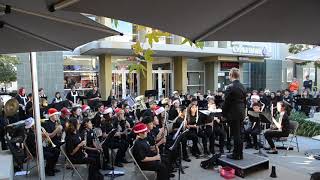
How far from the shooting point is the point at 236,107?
8.06 meters

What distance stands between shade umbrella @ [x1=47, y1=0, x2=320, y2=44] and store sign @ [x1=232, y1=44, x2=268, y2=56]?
68.0 ft

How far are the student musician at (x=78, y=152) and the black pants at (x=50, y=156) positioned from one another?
0.91 m

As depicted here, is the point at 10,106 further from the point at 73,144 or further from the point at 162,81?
the point at 162,81

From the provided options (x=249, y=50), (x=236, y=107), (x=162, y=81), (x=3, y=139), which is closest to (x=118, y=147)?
(x=236, y=107)

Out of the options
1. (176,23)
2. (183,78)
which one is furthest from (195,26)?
(183,78)

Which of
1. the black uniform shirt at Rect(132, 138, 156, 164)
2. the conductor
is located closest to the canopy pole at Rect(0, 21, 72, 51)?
the black uniform shirt at Rect(132, 138, 156, 164)

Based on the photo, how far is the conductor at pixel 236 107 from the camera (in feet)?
26.1

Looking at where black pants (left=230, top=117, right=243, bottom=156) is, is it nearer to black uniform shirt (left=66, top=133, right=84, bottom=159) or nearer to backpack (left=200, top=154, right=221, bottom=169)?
backpack (left=200, top=154, right=221, bottom=169)

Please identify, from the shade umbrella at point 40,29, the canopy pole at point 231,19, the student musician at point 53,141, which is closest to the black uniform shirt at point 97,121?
the student musician at point 53,141

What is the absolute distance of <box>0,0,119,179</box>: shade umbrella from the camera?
11.1 feet

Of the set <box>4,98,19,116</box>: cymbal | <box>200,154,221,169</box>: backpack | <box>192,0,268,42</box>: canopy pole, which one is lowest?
<box>200,154,221,169</box>: backpack

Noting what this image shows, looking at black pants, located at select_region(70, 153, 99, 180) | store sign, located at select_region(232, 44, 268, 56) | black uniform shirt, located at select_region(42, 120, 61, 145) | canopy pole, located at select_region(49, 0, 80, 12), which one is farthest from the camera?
store sign, located at select_region(232, 44, 268, 56)

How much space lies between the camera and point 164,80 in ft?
77.4

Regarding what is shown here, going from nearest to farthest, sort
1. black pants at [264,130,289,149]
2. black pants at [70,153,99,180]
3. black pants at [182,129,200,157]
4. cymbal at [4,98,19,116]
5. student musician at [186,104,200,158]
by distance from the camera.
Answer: black pants at [70,153,99,180] → black pants at [182,129,200,157] → student musician at [186,104,200,158] → black pants at [264,130,289,149] → cymbal at [4,98,19,116]
